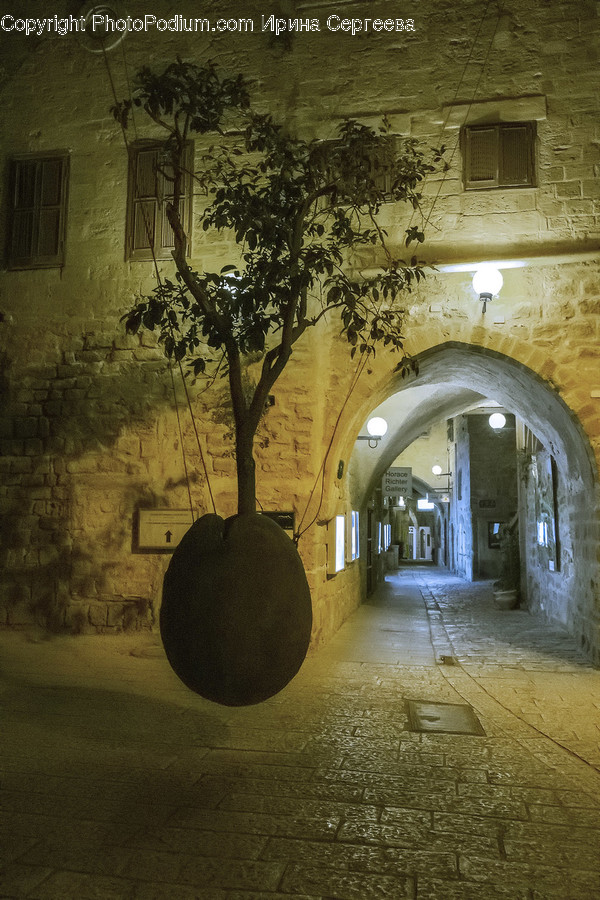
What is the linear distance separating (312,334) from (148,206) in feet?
8.11

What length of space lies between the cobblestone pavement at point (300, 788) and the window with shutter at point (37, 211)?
449 centimetres

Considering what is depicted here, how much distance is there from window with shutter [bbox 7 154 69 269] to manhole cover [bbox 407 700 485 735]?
6048 mm

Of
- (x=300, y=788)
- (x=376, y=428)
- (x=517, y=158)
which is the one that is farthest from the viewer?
(x=376, y=428)

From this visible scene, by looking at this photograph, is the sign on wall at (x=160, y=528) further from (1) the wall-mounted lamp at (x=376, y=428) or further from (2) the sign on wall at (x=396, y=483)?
(2) the sign on wall at (x=396, y=483)

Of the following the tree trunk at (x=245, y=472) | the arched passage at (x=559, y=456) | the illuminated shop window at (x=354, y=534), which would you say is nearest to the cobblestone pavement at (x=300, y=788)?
the tree trunk at (x=245, y=472)

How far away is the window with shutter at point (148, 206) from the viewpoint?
7391 millimetres

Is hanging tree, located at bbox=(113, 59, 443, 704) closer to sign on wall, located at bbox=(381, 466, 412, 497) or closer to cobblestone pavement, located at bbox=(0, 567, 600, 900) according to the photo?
cobblestone pavement, located at bbox=(0, 567, 600, 900)

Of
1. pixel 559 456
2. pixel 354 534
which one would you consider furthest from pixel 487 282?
pixel 354 534

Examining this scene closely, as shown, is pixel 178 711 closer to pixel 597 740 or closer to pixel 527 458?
pixel 597 740

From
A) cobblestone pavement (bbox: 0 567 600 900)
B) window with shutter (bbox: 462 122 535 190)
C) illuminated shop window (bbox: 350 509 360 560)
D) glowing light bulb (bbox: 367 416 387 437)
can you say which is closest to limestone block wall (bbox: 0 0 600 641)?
window with shutter (bbox: 462 122 535 190)

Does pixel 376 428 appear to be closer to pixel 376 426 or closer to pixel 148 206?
pixel 376 426

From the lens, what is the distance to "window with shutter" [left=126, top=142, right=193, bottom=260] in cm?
739

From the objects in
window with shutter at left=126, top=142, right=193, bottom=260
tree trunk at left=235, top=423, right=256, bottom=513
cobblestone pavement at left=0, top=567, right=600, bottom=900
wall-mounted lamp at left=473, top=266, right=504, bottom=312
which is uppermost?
window with shutter at left=126, top=142, right=193, bottom=260

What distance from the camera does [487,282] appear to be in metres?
6.57
